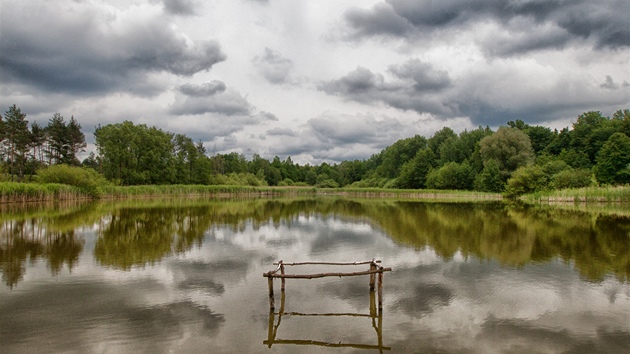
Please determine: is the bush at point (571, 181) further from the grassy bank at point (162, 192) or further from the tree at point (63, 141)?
the tree at point (63, 141)

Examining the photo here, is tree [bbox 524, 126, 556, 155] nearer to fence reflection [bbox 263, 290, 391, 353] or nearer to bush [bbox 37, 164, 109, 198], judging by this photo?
bush [bbox 37, 164, 109, 198]

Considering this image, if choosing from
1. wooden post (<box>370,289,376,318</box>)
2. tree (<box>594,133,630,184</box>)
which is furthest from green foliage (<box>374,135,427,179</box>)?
wooden post (<box>370,289,376,318</box>)

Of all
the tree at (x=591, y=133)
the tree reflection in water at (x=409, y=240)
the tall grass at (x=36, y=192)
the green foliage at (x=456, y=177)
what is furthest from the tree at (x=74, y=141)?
the tree at (x=591, y=133)

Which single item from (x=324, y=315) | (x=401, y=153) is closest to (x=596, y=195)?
(x=324, y=315)

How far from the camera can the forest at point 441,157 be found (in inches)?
2350

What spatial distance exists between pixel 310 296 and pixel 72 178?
53.2 m

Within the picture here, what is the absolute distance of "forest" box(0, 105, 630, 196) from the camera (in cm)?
5969

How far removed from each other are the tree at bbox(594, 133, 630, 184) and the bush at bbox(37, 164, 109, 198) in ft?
246

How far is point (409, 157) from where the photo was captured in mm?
123875

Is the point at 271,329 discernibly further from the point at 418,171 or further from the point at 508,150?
the point at 418,171

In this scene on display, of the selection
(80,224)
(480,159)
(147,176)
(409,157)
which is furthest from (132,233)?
(409,157)

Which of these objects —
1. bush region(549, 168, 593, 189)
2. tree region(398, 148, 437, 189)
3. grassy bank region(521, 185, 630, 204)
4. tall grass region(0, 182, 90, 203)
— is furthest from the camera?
tree region(398, 148, 437, 189)

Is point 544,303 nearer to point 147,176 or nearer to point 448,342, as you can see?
point 448,342

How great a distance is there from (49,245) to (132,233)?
449 centimetres
